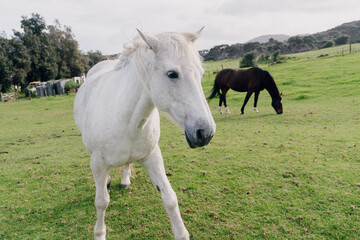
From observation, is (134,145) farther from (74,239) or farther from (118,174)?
(118,174)

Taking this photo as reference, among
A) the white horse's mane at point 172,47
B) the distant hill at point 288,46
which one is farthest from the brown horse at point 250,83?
the distant hill at point 288,46

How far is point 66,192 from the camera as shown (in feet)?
11.9

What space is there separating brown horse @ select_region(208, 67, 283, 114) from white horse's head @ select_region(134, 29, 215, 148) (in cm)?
791

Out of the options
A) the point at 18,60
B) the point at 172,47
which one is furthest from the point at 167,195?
the point at 18,60

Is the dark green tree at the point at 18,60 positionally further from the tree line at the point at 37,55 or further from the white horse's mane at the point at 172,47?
the white horse's mane at the point at 172,47

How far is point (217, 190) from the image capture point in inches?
131

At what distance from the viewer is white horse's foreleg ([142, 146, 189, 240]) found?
2225 millimetres

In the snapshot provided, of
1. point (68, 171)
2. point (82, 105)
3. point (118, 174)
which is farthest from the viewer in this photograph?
point (68, 171)

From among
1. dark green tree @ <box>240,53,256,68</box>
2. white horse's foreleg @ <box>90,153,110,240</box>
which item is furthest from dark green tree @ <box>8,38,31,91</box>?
white horse's foreleg @ <box>90,153,110,240</box>

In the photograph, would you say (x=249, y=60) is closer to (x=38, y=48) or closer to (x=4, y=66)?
(x=38, y=48)

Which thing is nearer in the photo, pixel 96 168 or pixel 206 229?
pixel 96 168

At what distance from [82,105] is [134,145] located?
4.78 ft

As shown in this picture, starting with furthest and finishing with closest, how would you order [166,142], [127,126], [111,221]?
1. [166,142]
2. [111,221]
3. [127,126]

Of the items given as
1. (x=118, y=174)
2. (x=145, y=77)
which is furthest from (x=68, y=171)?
(x=145, y=77)
